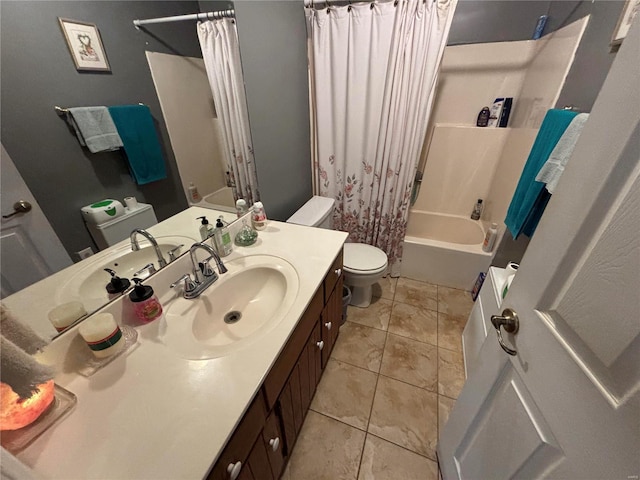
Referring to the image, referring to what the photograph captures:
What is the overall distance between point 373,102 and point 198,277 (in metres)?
1.54

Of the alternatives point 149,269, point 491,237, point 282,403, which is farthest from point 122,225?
point 491,237

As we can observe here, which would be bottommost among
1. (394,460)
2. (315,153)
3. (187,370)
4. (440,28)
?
(394,460)

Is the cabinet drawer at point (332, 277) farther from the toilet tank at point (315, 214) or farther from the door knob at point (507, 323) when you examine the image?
the door knob at point (507, 323)

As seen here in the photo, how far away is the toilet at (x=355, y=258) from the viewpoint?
165 centimetres

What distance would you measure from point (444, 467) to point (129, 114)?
1.75 m

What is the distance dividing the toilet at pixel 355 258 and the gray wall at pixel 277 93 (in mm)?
174

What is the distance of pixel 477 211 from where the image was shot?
233 centimetres

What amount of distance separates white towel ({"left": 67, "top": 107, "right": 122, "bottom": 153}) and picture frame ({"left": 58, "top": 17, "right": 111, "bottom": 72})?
101 millimetres

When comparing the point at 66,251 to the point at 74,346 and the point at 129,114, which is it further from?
the point at 129,114

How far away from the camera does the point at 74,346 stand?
0.66 meters

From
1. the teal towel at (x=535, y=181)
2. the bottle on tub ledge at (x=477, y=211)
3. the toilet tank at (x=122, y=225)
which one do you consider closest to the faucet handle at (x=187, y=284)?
the toilet tank at (x=122, y=225)

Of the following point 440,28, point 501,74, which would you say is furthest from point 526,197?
point 501,74

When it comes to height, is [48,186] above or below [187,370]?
above

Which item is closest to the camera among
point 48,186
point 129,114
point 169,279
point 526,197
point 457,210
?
point 48,186
